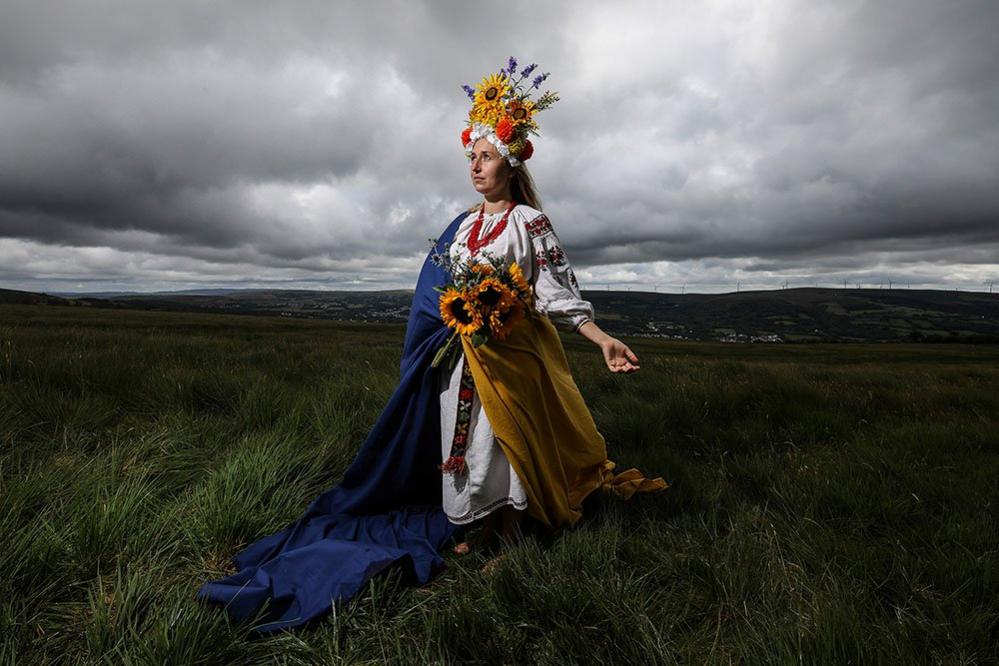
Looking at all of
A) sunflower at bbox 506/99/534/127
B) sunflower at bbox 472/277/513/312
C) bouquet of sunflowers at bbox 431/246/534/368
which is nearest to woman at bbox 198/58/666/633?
sunflower at bbox 506/99/534/127

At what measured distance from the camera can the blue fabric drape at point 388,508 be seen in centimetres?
253

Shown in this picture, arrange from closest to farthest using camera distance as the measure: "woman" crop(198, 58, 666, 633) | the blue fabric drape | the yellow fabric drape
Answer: the blue fabric drape
"woman" crop(198, 58, 666, 633)
the yellow fabric drape

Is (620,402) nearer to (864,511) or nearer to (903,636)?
(864,511)

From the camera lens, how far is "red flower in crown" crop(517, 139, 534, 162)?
320 centimetres

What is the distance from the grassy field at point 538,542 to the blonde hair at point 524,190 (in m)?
2.35

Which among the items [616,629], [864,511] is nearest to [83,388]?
[616,629]

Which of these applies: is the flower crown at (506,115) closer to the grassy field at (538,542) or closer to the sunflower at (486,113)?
the sunflower at (486,113)

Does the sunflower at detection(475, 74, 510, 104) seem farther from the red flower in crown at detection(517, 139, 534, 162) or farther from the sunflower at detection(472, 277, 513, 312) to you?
the sunflower at detection(472, 277, 513, 312)

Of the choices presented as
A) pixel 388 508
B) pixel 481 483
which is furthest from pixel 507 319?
pixel 388 508

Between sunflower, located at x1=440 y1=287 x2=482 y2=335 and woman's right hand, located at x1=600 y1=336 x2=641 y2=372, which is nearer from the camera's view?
woman's right hand, located at x1=600 y1=336 x2=641 y2=372

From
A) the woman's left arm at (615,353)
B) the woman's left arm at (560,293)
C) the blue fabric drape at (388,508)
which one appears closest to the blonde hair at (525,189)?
the woman's left arm at (560,293)

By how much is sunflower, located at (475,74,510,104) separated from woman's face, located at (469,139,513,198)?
326 mm

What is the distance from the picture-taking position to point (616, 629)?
6.33 ft

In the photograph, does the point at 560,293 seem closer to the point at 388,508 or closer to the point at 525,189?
the point at 525,189
